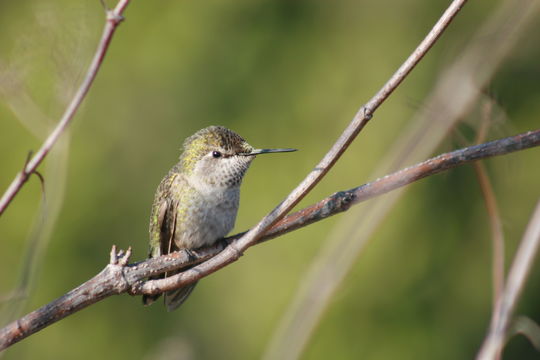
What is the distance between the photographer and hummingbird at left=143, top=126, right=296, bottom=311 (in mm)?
2938

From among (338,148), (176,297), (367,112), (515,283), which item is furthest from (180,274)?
(176,297)

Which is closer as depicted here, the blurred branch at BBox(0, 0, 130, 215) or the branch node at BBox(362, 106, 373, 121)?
the blurred branch at BBox(0, 0, 130, 215)

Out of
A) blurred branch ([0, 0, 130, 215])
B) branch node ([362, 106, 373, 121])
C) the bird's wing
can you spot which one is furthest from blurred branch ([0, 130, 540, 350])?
the bird's wing

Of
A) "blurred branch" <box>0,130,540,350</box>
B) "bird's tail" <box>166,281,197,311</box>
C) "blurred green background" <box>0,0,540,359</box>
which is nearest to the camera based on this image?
"blurred branch" <box>0,130,540,350</box>

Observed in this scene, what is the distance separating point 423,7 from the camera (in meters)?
4.61

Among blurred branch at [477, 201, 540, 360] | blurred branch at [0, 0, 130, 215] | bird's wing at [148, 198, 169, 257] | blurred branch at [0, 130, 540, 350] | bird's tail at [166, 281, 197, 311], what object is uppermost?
blurred branch at [0, 0, 130, 215]

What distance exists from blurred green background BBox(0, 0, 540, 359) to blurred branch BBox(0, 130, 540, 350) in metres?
1.98

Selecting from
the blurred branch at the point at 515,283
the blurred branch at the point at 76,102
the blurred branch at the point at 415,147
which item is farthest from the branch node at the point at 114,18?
the blurred branch at the point at 515,283

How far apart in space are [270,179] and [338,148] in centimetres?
266

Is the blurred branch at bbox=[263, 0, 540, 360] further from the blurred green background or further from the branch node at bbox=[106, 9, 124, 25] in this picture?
the blurred green background

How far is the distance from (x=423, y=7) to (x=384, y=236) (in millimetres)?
1764

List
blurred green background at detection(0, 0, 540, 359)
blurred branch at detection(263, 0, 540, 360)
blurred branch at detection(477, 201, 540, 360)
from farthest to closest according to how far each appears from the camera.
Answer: blurred green background at detection(0, 0, 540, 359) → blurred branch at detection(263, 0, 540, 360) → blurred branch at detection(477, 201, 540, 360)

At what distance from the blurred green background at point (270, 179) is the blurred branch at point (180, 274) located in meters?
1.98

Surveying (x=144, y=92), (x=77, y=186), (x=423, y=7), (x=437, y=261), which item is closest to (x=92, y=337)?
(x=77, y=186)
